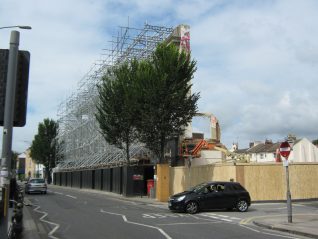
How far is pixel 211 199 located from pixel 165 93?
10479 mm

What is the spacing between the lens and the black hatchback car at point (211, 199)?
22062 millimetres

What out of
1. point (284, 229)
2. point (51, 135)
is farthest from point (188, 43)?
point (51, 135)

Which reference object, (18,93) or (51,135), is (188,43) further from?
(51,135)

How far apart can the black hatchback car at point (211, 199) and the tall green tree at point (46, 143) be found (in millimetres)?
67737

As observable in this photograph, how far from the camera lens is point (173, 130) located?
32.2 meters

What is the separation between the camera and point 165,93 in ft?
102

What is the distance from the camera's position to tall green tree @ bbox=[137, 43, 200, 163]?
102ft

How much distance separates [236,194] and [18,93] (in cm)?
1773

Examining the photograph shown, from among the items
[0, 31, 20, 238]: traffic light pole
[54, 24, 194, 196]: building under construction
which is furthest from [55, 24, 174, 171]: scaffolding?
[0, 31, 20, 238]: traffic light pole

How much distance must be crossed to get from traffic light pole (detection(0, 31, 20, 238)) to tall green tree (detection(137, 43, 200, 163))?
79.6 ft

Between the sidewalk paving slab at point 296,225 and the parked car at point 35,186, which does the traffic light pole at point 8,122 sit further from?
the parked car at point 35,186

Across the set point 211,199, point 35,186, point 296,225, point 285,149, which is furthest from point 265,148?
point 296,225

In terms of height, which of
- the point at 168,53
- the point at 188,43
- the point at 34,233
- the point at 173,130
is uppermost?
the point at 188,43

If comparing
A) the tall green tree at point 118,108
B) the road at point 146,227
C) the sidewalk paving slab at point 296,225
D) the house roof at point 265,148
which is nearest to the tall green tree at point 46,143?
the house roof at point 265,148
